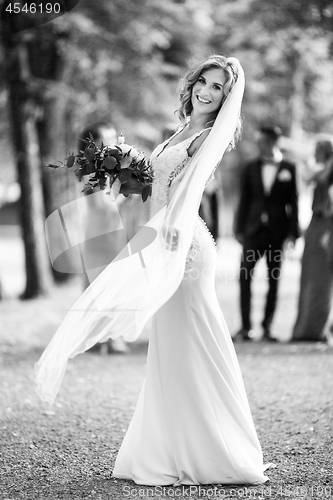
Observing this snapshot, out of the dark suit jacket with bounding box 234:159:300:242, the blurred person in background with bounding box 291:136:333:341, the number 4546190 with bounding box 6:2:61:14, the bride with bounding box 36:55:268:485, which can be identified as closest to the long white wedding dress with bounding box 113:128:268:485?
the bride with bounding box 36:55:268:485

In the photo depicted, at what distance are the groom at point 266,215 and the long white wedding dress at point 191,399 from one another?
4874 mm

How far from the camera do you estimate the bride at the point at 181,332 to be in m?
4.14

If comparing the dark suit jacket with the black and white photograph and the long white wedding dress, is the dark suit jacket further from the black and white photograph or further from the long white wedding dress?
the long white wedding dress

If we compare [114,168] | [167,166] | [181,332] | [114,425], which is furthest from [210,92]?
[114,425]

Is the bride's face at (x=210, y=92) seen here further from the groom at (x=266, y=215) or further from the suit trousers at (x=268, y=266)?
the suit trousers at (x=268, y=266)

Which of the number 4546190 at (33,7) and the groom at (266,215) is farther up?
the number 4546190 at (33,7)

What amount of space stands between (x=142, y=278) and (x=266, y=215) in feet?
17.2

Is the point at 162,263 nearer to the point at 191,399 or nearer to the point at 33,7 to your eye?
the point at 191,399

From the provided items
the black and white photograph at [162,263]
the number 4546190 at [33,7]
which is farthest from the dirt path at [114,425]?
the number 4546190 at [33,7]

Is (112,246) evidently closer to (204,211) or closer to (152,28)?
(204,211)

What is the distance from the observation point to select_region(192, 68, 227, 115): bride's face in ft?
14.4

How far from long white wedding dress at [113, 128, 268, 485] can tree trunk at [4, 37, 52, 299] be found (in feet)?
28.7

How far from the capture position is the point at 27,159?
12.7m

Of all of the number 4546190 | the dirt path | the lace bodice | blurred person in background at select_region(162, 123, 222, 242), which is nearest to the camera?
the dirt path
